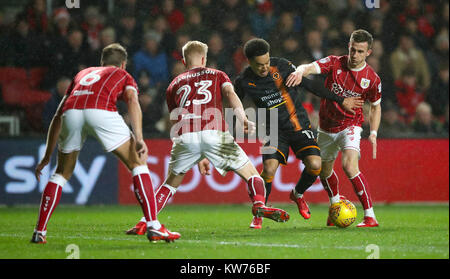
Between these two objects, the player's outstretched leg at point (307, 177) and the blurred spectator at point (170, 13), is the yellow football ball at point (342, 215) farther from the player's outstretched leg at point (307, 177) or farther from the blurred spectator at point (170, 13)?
the blurred spectator at point (170, 13)

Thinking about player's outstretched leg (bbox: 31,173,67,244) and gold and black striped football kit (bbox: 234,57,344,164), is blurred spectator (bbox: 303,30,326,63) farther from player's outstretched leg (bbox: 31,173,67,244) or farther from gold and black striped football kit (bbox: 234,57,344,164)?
player's outstretched leg (bbox: 31,173,67,244)

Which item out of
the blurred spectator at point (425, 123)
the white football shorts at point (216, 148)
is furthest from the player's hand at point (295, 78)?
the blurred spectator at point (425, 123)

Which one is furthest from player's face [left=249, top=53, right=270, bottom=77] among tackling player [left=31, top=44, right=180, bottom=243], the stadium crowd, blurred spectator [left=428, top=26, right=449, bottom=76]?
Answer: blurred spectator [left=428, top=26, right=449, bottom=76]

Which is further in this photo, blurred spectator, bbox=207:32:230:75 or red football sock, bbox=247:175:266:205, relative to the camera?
blurred spectator, bbox=207:32:230:75

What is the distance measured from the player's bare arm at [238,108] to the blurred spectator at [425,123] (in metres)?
6.78

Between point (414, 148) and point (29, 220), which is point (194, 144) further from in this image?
point (414, 148)

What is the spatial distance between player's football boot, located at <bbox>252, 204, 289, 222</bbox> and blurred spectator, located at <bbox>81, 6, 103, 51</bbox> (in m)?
5.99

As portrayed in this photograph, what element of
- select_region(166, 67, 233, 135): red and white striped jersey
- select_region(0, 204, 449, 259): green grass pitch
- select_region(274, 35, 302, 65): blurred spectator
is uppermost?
select_region(274, 35, 302, 65): blurred spectator

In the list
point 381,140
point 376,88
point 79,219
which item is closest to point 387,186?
point 381,140

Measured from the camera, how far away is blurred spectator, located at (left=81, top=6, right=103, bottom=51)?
1184cm

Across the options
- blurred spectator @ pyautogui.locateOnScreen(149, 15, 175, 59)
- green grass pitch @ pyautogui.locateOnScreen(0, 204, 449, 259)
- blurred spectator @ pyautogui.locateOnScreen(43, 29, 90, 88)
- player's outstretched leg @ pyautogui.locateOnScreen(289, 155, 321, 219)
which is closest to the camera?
green grass pitch @ pyautogui.locateOnScreen(0, 204, 449, 259)

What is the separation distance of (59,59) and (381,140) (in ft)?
17.0

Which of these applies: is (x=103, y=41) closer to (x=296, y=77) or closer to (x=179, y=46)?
(x=179, y=46)

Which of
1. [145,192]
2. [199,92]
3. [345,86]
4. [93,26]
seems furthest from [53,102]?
[145,192]
